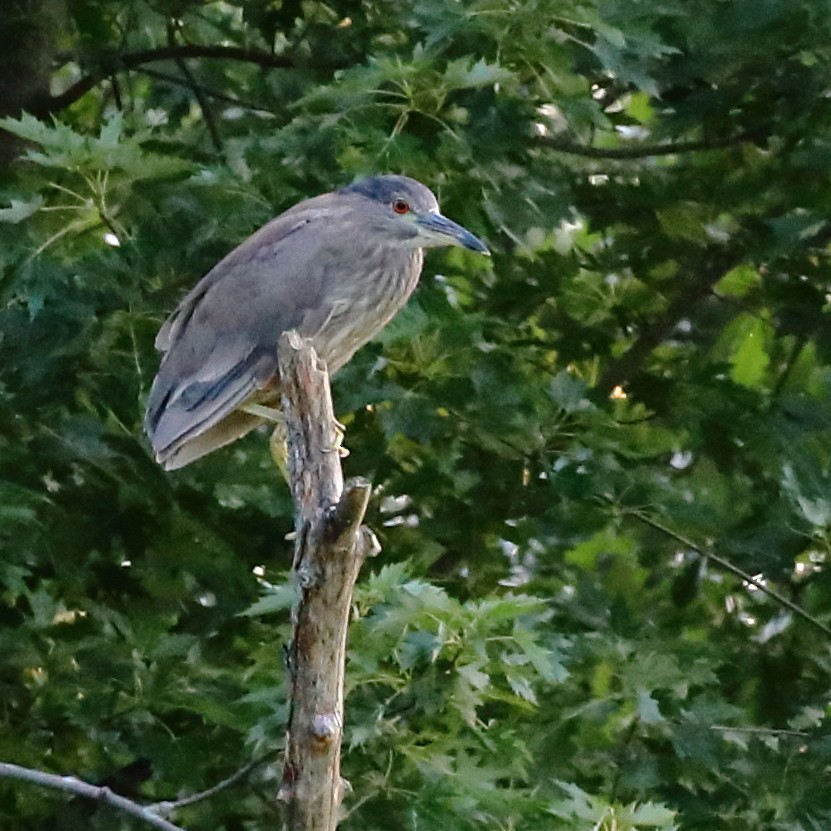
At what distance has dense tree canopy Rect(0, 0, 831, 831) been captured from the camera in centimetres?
329

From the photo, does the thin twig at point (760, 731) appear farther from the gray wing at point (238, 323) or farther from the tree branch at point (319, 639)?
the tree branch at point (319, 639)

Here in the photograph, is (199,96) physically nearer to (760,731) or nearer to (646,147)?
(646,147)

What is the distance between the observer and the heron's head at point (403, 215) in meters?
3.55

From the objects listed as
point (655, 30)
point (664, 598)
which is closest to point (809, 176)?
point (655, 30)

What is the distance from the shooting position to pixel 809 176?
4117 mm

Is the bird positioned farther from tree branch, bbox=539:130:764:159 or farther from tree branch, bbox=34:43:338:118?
tree branch, bbox=34:43:338:118

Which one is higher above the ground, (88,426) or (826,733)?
(88,426)

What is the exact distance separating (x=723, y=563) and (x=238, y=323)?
4.51 feet

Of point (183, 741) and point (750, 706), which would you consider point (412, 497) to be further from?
point (750, 706)

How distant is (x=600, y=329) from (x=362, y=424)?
2.70 feet

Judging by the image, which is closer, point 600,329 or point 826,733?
point 826,733

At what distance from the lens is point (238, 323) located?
344cm

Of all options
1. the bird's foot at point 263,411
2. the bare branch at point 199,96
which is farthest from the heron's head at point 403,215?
the bare branch at point 199,96

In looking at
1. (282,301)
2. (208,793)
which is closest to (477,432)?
(282,301)
